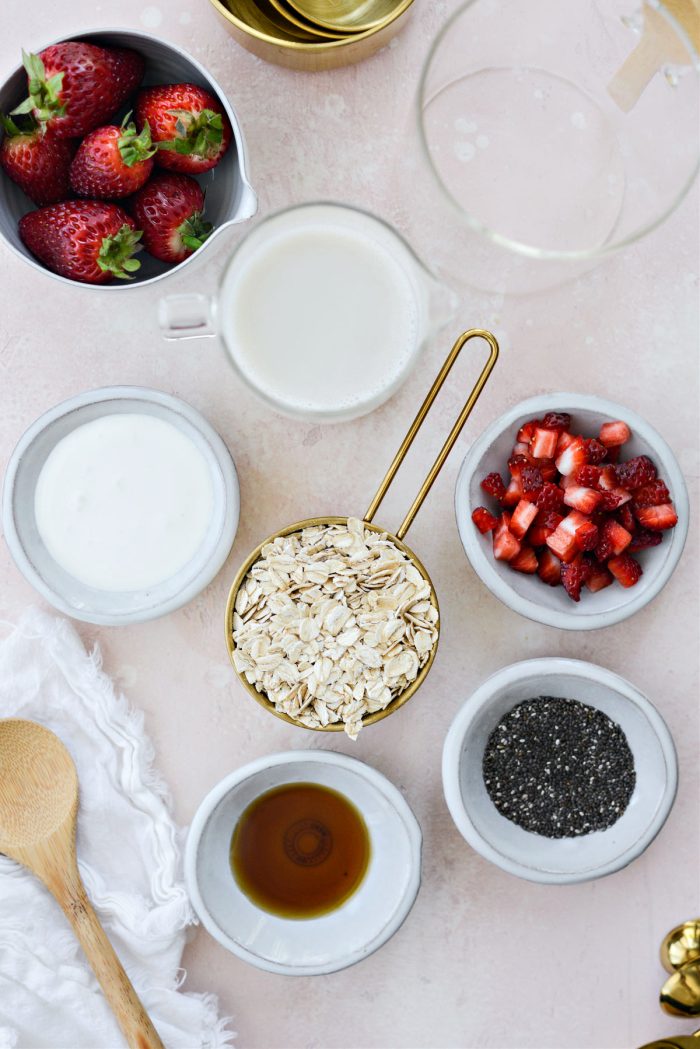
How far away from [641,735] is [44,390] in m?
0.87

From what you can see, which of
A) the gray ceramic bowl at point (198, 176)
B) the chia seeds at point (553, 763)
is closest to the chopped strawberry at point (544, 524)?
the chia seeds at point (553, 763)

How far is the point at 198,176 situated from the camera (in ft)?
3.81

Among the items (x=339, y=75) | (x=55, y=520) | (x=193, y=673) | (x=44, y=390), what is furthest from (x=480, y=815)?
(x=339, y=75)

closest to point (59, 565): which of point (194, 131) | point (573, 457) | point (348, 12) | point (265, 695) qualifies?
point (265, 695)

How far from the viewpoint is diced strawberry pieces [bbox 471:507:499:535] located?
1139 mm

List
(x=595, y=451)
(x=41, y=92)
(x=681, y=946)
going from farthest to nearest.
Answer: (x=681, y=946) → (x=595, y=451) → (x=41, y=92)

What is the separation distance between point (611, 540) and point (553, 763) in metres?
0.29

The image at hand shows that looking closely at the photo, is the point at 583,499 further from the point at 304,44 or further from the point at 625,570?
the point at 304,44

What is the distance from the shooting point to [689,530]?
127 centimetres

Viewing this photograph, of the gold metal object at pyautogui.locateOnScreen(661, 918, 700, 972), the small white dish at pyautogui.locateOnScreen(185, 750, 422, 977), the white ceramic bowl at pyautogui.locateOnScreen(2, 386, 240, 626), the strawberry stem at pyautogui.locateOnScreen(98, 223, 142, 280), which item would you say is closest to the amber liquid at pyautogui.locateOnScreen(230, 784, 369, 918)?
the small white dish at pyautogui.locateOnScreen(185, 750, 422, 977)

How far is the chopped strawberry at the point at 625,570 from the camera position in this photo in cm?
115

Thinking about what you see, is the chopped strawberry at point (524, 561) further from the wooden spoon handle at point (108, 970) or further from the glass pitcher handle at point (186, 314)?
the wooden spoon handle at point (108, 970)

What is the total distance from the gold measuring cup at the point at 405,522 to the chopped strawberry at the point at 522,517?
0.11m

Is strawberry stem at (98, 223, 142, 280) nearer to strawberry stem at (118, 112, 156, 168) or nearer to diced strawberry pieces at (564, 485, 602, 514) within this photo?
strawberry stem at (118, 112, 156, 168)
